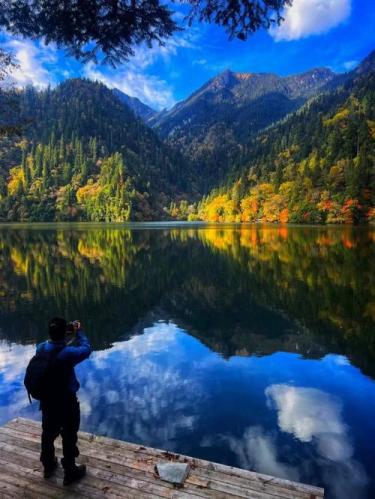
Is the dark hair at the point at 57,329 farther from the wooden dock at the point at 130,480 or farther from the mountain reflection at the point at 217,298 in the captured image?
the mountain reflection at the point at 217,298

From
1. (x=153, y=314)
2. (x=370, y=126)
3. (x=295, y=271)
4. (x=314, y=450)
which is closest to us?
(x=314, y=450)

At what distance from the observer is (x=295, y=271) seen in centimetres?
3019

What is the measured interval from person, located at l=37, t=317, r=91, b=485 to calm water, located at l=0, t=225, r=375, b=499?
9.98 ft

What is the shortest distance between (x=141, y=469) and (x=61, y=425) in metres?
1.44

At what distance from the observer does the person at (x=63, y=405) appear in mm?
5523

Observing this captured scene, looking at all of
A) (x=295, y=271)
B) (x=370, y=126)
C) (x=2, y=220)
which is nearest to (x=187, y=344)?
(x=295, y=271)

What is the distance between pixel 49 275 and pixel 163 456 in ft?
87.3

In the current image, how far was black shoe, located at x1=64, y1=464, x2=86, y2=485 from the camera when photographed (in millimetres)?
5609

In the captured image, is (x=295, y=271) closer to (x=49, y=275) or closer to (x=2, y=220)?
(x=49, y=275)

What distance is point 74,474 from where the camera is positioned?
223 inches

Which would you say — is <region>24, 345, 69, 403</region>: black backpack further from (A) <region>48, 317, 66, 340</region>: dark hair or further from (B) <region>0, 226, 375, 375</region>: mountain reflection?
(B) <region>0, 226, 375, 375</region>: mountain reflection

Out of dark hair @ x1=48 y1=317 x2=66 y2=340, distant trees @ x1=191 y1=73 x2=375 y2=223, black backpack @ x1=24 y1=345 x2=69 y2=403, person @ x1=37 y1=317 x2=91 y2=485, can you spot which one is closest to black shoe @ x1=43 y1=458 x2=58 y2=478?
person @ x1=37 y1=317 x2=91 y2=485

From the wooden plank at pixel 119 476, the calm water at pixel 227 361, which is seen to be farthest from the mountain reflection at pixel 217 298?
the wooden plank at pixel 119 476

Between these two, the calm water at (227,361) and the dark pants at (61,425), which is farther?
the calm water at (227,361)
